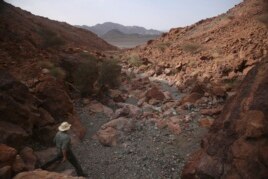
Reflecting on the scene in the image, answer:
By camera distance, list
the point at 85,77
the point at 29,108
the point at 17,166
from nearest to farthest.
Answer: the point at 17,166
the point at 29,108
the point at 85,77

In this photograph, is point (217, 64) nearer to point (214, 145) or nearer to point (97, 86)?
point (97, 86)

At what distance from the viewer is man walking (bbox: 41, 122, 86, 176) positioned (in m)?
5.88

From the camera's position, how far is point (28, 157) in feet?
19.4

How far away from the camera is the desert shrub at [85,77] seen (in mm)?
10633

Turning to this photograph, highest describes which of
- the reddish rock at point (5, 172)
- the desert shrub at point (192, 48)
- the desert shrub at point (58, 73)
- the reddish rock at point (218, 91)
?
the desert shrub at point (192, 48)

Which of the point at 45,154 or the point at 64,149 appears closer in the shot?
the point at 64,149

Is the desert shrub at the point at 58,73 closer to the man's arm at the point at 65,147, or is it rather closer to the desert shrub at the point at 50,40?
the man's arm at the point at 65,147

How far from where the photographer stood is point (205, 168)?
5.02 m

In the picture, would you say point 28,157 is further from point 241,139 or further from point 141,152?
point 241,139

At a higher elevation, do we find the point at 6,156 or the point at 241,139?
the point at 241,139

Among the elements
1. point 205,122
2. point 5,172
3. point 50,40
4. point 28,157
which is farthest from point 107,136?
point 50,40

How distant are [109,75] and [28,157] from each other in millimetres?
7134

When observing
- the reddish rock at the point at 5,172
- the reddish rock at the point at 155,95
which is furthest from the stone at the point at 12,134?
the reddish rock at the point at 155,95

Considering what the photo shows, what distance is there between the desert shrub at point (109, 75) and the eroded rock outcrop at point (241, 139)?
287 inches
